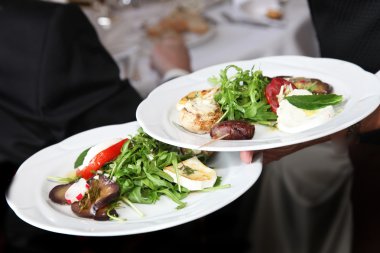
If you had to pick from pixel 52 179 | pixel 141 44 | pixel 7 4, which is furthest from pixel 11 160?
pixel 141 44

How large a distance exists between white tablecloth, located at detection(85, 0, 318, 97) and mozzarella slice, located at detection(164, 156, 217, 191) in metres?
0.98

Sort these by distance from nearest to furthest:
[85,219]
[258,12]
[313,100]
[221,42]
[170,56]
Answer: [85,219], [313,100], [170,56], [221,42], [258,12]

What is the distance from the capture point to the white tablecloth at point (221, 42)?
81.1 inches

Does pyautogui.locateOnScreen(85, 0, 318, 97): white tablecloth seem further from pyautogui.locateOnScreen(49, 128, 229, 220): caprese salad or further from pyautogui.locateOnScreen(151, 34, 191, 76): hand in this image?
pyautogui.locateOnScreen(49, 128, 229, 220): caprese salad

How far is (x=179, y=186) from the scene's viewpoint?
0.96 m

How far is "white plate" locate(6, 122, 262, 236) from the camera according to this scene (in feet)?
2.82

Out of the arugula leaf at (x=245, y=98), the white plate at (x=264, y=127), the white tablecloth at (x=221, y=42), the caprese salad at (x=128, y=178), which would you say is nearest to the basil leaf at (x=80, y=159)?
the caprese salad at (x=128, y=178)

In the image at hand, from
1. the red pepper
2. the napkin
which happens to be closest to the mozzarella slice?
the red pepper

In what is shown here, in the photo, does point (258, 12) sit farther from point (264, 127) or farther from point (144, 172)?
point (144, 172)

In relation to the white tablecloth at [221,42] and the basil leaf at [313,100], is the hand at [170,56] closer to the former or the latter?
the white tablecloth at [221,42]

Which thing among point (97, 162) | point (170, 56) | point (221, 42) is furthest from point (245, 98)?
point (221, 42)

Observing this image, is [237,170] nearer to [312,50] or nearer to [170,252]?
[170,252]

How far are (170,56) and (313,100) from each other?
1080 mm

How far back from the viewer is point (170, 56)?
→ 79.7 inches
